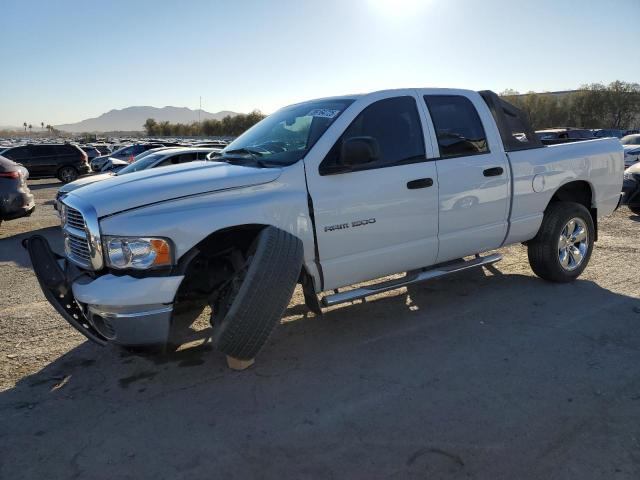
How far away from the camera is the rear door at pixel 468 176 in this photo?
4.45m

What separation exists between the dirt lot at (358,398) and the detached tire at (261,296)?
37cm

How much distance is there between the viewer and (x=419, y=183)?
166 inches

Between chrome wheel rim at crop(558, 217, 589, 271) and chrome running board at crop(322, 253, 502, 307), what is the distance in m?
0.97

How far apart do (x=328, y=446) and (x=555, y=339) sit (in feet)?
7.65

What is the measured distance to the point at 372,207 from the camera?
3998mm

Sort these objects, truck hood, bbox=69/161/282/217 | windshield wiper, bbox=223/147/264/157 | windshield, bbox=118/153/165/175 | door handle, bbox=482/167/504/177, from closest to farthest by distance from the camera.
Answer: truck hood, bbox=69/161/282/217 < windshield wiper, bbox=223/147/264/157 < door handle, bbox=482/167/504/177 < windshield, bbox=118/153/165/175

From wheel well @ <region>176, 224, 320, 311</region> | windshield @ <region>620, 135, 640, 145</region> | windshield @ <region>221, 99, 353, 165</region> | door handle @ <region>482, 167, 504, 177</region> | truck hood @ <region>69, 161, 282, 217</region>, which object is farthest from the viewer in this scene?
windshield @ <region>620, 135, 640, 145</region>

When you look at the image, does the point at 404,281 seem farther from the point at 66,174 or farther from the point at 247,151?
the point at 66,174

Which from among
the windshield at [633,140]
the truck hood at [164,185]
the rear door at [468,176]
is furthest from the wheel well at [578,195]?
the windshield at [633,140]

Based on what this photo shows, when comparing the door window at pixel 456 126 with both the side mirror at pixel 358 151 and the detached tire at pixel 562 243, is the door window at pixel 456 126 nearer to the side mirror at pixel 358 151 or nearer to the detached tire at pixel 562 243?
the side mirror at pixel 358 151

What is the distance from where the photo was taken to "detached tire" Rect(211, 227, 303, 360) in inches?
130

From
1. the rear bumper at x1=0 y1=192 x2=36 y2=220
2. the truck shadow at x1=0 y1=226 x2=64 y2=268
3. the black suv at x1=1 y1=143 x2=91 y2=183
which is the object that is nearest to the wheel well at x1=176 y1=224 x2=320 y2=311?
the truck shadow at x1=0 y1=226 x2=64 y2=268

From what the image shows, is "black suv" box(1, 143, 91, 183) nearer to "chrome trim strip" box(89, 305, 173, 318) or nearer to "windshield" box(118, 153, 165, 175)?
"windshield" box(118, 153, 165, 175)

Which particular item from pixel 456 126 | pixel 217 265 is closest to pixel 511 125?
pixel 456 126
